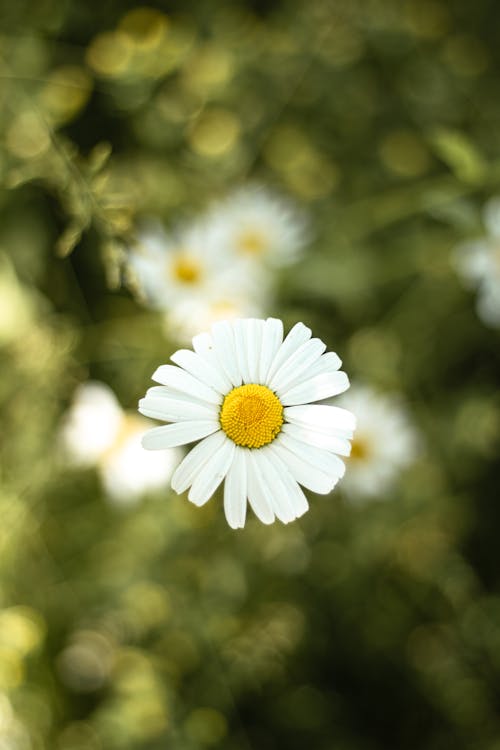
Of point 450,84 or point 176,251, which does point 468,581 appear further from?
point 450,84

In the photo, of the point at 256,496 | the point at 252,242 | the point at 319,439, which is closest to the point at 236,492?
the point at 256,496

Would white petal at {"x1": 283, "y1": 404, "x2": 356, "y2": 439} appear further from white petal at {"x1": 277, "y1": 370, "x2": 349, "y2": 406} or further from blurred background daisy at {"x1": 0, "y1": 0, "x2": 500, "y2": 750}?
blurred background daisy at {"x1": 0, "y1": 0, "x2": 500, "y2": 750}

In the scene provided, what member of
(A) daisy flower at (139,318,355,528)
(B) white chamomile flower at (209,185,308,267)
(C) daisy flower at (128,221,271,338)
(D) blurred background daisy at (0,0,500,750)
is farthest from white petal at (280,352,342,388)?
(B) white chamomile flower at (209,185,308,267)

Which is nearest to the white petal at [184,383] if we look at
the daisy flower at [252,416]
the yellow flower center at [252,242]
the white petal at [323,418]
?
the daisy flower at [252,416]

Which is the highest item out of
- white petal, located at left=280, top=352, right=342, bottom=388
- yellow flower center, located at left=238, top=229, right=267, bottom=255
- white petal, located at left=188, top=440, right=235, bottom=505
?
yellow flower center, located at left=238, top=229, right=267, bottom=255

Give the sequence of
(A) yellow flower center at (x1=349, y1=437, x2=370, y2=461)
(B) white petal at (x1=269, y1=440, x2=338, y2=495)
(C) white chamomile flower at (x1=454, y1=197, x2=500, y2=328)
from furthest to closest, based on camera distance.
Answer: (A) yellow flower center at (x1=349, y1=437, x2=370, y2=461)
(C) white chamomile flower at (x1=454, y1=197, x2=500, y2=328)
(B) white petal at (x1=269, y1=440, x2=338, y2=495)

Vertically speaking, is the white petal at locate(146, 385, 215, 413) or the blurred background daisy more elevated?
the blurred background daisy
